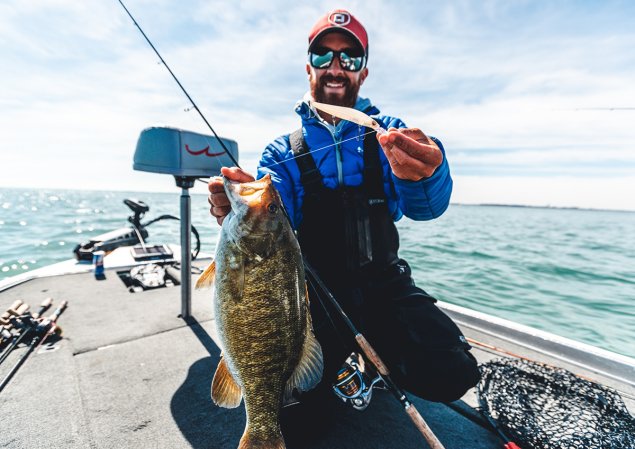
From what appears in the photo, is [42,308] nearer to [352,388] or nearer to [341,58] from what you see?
[352,388]

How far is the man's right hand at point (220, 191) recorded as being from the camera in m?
1.84

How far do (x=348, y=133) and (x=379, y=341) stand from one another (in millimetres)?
1868

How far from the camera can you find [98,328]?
12.3ft

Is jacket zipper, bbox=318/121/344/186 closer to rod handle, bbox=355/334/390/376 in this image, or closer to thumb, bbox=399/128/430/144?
thumb, bbox=399/128/430/144

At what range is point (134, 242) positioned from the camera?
Result: 9.41m

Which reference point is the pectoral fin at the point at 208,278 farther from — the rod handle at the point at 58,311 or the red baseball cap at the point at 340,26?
the rod handle at the point at 58,311

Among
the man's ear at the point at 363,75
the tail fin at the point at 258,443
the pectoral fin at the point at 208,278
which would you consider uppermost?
the man's ear at the point at 363,75

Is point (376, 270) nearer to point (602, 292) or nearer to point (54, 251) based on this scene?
point (602, 292)

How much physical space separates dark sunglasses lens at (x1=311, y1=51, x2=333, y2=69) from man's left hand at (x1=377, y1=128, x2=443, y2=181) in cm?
156

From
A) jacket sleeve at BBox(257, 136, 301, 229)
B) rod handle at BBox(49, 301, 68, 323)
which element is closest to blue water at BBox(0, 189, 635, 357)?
rod handle at BBox(49, 301, 68, 323)

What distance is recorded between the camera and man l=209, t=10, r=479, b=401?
243 centimetres

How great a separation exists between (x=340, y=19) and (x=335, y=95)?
2.08ft

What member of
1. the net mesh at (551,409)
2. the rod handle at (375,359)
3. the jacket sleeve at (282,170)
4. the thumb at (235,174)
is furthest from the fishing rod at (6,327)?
the net mesh at (551,409)

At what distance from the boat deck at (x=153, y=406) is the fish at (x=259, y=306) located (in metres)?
0.78
